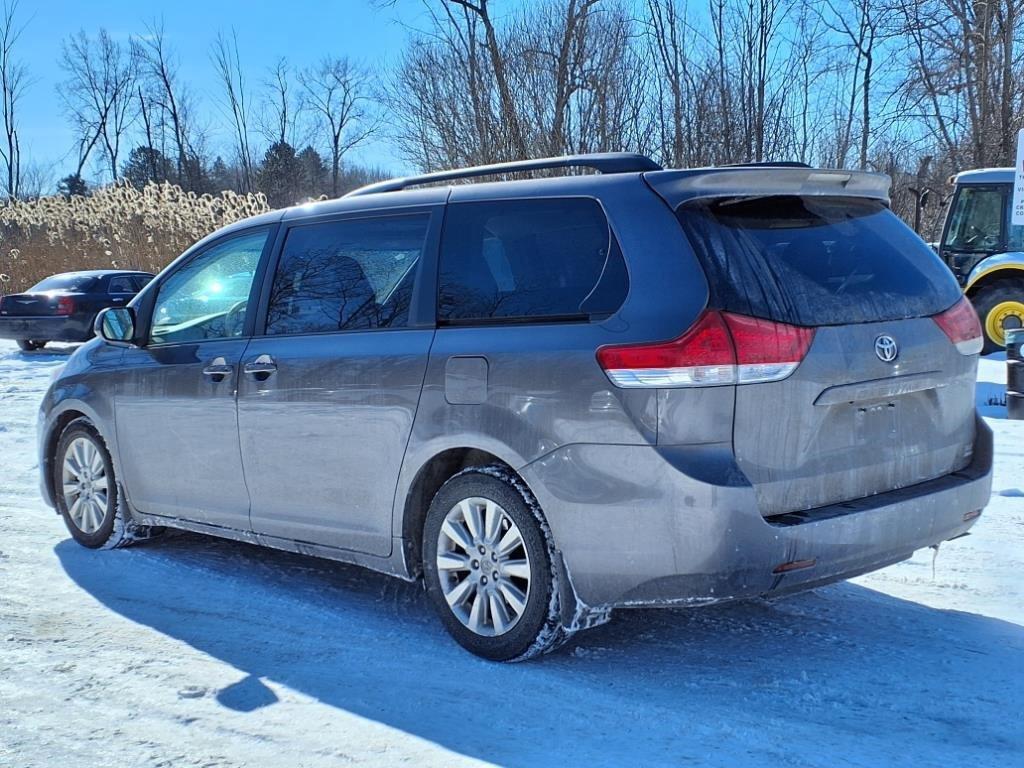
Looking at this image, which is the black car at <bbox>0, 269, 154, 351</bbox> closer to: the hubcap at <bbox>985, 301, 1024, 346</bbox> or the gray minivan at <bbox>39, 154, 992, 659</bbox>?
the hubcap at <bbox>985, 301, 1024, 346</bbox>

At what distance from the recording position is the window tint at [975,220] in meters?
15.0

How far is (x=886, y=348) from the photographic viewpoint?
151 inches

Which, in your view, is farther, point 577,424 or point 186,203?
point 186,203

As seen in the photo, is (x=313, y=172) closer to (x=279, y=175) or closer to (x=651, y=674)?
(x=279, y=175)

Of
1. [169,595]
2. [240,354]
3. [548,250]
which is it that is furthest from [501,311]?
[169,595]

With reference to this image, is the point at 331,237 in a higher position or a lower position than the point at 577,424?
higher

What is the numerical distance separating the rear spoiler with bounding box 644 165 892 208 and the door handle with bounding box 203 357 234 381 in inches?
87.0

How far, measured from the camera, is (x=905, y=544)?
3.89 meters

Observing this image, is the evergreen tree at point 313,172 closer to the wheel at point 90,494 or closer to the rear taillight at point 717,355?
the wheel at point 90,494

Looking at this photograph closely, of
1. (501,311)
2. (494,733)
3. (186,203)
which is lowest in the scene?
(494,733)

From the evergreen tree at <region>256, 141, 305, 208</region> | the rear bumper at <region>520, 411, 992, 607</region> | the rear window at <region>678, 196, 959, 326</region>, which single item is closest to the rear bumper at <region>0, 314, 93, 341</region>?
the rear bumper at <region>520, 411, 992, 607</region>

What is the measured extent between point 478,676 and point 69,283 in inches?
635

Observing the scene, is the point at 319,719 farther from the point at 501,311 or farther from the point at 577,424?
the point at 501,311

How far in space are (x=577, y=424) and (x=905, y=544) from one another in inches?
49.9
